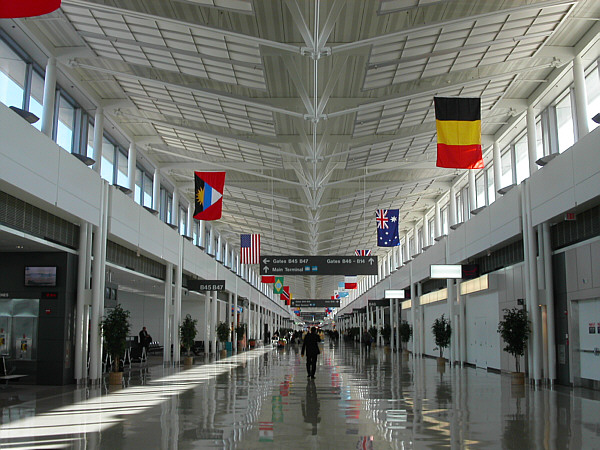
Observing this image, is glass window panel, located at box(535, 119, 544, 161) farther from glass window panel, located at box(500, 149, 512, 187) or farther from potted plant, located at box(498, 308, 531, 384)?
A: potted plant, located at box(498, 308, 531, 384)

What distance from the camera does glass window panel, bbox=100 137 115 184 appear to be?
2247cm

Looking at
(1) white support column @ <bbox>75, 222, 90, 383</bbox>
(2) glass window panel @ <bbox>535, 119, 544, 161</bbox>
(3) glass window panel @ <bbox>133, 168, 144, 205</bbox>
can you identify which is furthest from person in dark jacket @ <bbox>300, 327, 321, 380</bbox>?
(3) glass window panel @ <bbox>133, 168, 144, 205</bbox>

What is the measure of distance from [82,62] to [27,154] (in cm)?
491

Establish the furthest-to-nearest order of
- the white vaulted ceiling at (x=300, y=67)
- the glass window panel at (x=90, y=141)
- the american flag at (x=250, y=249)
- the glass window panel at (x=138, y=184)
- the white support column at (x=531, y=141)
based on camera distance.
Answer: the american flag at (x=250, y=249), the glass window panel at (x=138, y=184), the white support column at (x=531, y=141), the glass window panel at (x=90, y=141), the white vaulted ceiling at (x=300, y=67)

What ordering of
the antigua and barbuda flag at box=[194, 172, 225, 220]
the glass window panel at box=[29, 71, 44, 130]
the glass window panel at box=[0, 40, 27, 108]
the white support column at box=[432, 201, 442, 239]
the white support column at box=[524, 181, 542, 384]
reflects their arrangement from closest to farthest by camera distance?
the glass window panel at box=[0, 40, 27, 108] → the glass window panel at box=[29, 71, 44, 130] → the white support column at box=[524, 181, 542, 384] → the antigua and barbuda flag at box=[194, 172, 225, 220] → the white support column at box=[432, 201, 442, 239]

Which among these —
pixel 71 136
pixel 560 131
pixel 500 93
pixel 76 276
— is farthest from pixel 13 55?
pixel 560 131

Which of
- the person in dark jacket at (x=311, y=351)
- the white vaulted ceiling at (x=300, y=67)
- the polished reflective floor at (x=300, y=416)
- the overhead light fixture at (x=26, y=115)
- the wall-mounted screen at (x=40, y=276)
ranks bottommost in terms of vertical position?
the polished reflective floor at (x=300, y=416)

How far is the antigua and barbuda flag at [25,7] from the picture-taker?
246 inches

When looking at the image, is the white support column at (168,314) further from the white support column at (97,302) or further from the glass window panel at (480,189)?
the glass window panel at (480,189)

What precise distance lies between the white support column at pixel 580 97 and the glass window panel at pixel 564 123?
5.28 feet

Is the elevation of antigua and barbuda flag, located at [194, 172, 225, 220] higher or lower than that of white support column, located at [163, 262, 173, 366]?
higher

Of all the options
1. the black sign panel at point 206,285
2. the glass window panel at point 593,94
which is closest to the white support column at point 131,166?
the black sign panel at point 206,285

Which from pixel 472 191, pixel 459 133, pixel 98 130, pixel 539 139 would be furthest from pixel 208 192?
pixel 472 191

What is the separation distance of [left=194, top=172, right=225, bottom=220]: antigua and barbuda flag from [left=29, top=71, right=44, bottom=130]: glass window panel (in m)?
7.02
